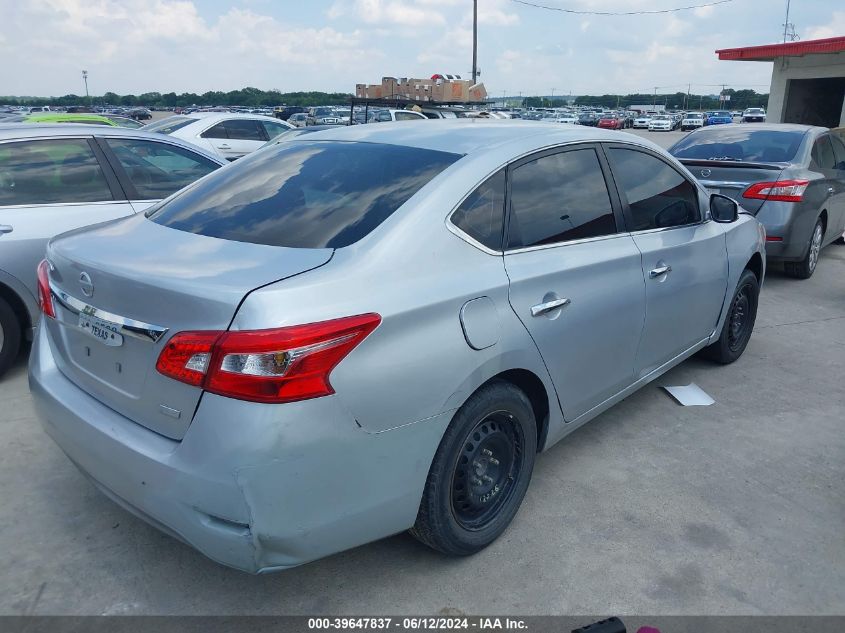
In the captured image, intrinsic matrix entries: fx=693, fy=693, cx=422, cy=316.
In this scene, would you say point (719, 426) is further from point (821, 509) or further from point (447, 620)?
point (447, 620)

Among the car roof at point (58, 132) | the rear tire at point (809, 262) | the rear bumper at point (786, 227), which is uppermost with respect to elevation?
the car roof at point (58, 132)

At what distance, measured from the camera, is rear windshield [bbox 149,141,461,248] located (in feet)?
8.41

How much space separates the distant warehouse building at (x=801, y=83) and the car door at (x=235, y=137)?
1362 cm

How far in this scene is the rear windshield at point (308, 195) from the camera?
2.56 metres

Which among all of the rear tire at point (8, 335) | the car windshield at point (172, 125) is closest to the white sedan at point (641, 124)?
the car windshield at point (172, 125)

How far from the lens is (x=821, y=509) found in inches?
129

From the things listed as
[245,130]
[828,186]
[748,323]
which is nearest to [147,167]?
[748,323]

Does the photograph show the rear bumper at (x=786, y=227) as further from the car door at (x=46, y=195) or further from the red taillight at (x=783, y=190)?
the car door at (x=46, y=195)

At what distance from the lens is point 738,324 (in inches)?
199

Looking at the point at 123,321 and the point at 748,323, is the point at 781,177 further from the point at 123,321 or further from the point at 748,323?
the point at 123,321

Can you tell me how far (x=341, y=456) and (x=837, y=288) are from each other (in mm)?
7037

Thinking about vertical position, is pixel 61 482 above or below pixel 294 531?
below

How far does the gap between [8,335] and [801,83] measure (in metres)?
21.2

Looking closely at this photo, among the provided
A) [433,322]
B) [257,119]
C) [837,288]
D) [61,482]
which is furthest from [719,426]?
Answer: [257,119]
